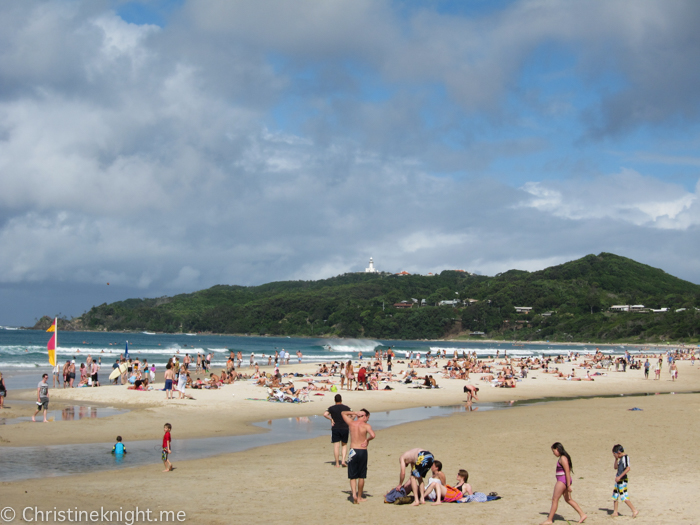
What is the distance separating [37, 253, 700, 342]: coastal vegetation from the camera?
137 m

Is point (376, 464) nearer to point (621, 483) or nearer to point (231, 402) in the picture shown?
point (621, 483)

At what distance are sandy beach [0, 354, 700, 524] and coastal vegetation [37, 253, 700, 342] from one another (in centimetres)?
11423

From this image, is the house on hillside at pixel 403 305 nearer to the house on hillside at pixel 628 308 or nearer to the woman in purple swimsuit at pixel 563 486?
the house on hillside at pixel 628 308

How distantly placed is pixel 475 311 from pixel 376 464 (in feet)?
479

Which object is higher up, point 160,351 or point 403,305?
point 403,305

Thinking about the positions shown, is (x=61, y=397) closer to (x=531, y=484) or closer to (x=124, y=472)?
(x=124, y=472)

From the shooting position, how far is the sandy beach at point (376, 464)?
27.7 ft

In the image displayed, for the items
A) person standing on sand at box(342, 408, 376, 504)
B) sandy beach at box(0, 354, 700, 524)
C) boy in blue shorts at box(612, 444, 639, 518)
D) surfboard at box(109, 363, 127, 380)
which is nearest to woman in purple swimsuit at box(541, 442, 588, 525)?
sandy beach at box(0, 354, 700, 524)

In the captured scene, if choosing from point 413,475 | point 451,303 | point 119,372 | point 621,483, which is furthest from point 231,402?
point 451,303

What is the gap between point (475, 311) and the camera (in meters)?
154

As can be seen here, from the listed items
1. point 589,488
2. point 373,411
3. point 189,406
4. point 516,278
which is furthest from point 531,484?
point 516,278

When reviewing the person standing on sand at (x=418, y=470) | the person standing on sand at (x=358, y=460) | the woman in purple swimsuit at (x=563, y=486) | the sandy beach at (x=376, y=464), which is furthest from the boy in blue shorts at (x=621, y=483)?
the person standing on sand at (x=358, y=460)

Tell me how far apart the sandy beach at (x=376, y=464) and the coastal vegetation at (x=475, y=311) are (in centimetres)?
11423

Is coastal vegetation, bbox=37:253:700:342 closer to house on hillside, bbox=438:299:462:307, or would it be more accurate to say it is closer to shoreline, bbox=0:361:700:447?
house on hillside, bbox=438:299:462:307
